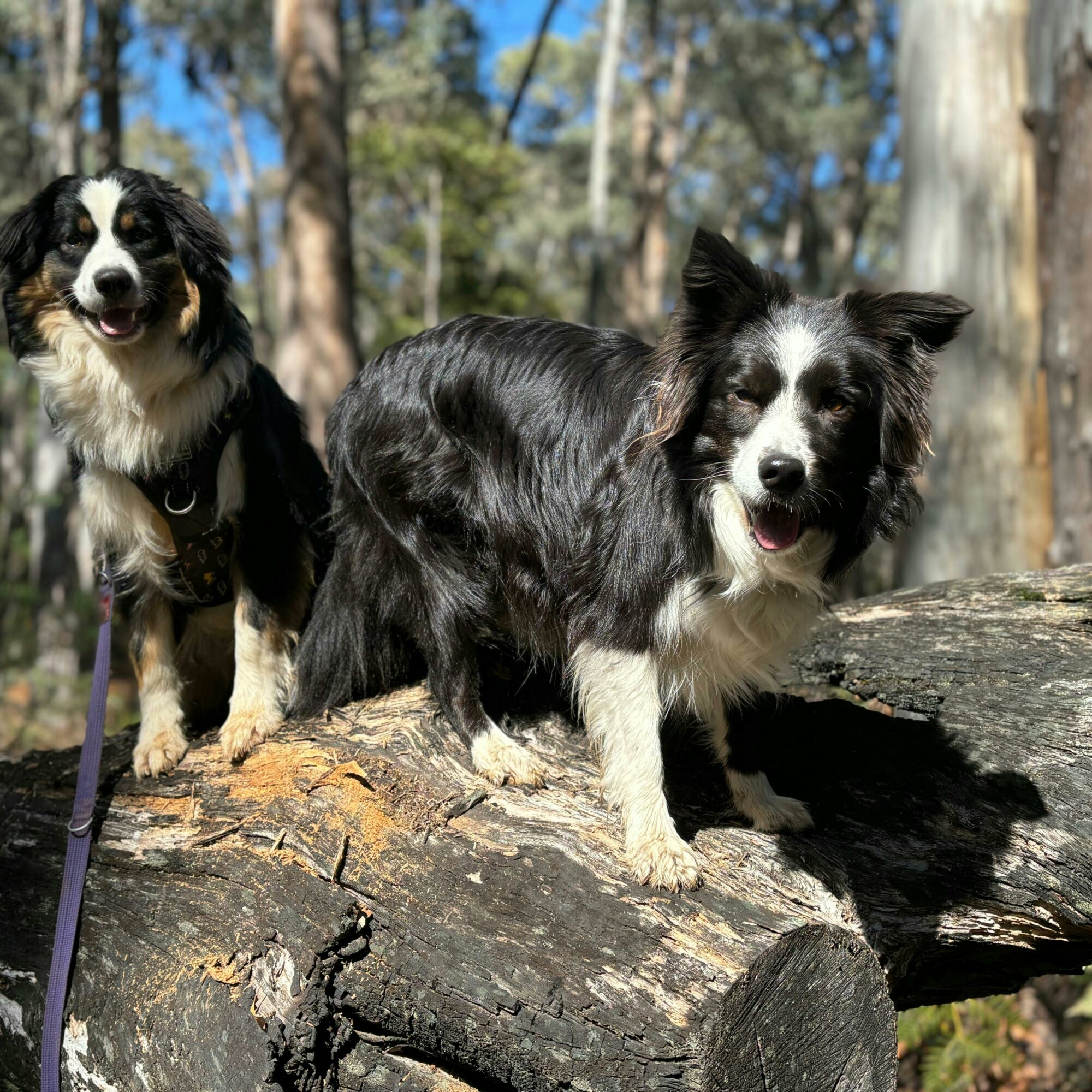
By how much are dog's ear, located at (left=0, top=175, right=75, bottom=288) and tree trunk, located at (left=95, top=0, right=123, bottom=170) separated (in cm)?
1081

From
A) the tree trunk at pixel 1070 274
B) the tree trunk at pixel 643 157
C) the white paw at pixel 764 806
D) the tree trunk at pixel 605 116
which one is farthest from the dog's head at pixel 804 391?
the tree trunk at pixel 643 157

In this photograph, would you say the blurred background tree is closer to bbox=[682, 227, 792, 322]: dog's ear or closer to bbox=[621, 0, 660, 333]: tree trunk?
bbox=[621, 0, 660, 333]: tree trunk

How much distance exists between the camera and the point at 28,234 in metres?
3.50

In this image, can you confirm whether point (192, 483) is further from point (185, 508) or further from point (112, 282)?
point (112, 282)

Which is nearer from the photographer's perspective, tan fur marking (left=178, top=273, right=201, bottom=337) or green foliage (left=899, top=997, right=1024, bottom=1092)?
tan fur marking (left=178, top=273, right=201, bottom=337)

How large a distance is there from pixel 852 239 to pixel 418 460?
1037 inches

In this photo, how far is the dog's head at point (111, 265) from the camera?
135 inches

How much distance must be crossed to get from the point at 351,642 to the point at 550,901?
1401 millimetres

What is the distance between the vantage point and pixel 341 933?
2.79 metres

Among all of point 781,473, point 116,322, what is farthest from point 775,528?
point 116,322

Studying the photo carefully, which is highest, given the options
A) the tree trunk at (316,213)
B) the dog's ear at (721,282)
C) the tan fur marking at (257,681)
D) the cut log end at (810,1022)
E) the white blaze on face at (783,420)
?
the tree trunk at (316,213)

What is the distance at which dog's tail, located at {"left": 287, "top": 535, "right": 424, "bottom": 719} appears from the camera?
12.4 ft

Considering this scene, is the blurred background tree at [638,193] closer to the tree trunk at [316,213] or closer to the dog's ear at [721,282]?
the tree trunk at [316,213]

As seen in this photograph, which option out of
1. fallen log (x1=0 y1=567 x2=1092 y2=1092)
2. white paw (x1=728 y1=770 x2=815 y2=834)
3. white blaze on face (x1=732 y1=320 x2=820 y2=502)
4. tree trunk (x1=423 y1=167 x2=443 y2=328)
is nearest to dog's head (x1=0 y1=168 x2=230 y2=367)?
fallen log (x1=0 y1=567 x2=1092 y2=1092)
